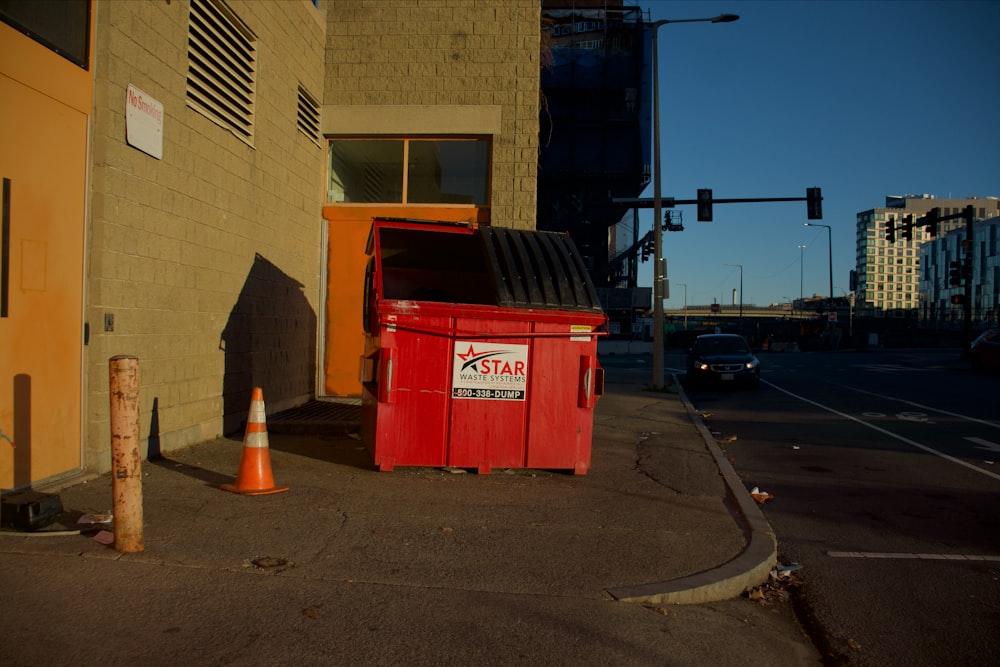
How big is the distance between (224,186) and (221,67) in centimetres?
136

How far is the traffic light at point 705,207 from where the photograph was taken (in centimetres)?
2423

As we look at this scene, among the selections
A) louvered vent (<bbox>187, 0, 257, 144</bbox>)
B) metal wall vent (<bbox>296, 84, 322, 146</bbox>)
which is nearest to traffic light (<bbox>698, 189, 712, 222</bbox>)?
metal wall vent (<bbox>296, 84, 322, 146</bbox>)

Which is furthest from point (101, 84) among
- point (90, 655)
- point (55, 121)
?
point (90, 655)

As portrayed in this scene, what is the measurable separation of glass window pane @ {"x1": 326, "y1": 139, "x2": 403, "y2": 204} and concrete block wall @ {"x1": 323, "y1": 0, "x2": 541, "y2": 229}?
58 cm

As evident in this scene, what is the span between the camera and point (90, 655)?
323cm

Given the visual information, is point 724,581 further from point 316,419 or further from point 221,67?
point 221,67

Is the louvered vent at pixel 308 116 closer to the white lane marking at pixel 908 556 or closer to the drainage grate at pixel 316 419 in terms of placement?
the drainage grate at pixel 316 419

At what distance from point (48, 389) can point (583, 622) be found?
443 centimetres

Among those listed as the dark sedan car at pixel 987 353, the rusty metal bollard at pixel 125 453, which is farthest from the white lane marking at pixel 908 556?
the dark sedan car at pixel 987 353

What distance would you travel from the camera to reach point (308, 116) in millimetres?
11445

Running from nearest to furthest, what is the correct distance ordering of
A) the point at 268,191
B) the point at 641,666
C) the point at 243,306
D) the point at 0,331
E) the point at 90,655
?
the point at 90,655
the point at 641,666
the point at 0,331
the point at 243,306
the point at 268,191

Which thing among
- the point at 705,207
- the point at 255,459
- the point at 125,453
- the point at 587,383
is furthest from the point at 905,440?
the point at 705,207

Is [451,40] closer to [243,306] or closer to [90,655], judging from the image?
[243,306]

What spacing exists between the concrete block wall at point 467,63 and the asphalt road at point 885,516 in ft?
17.3
